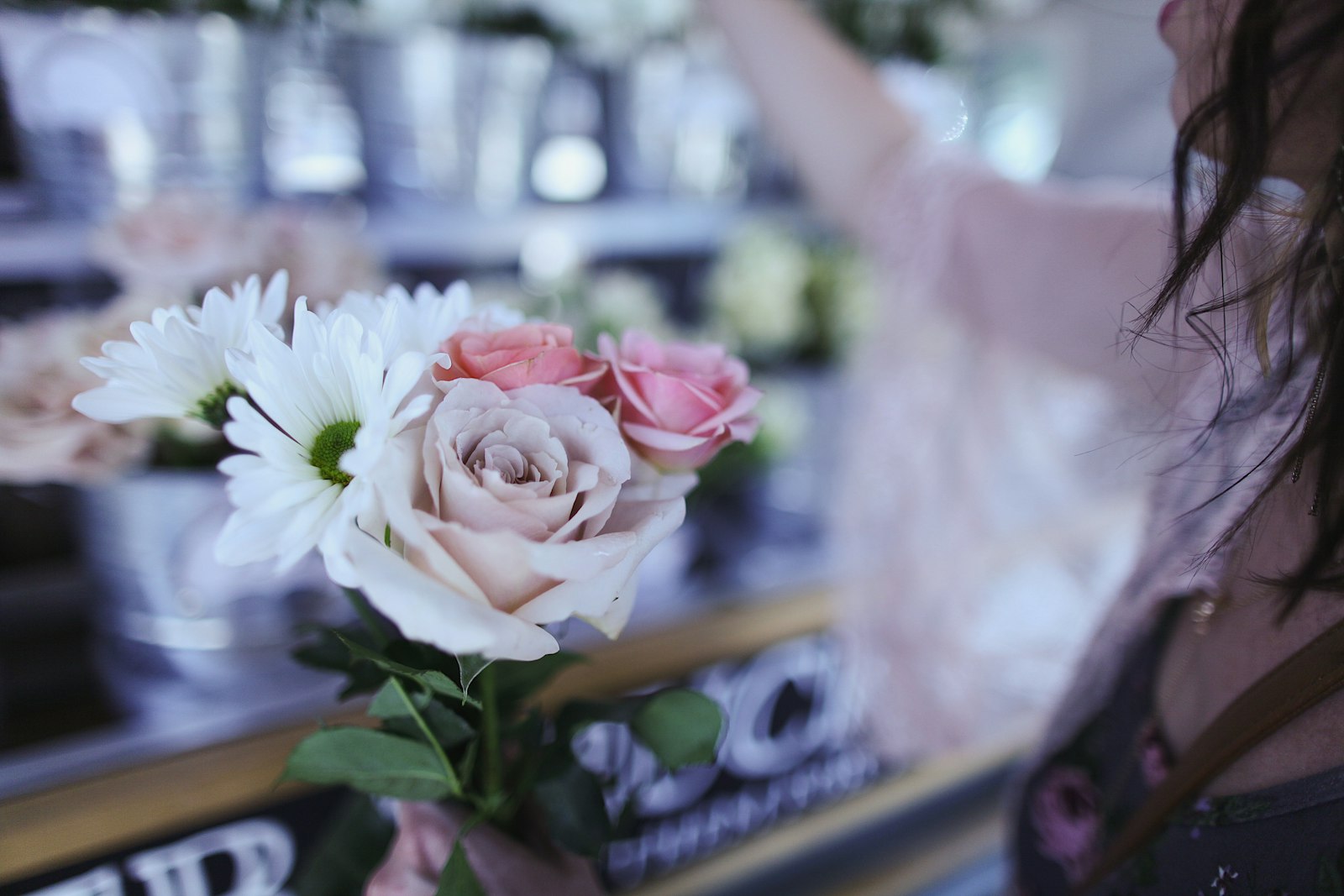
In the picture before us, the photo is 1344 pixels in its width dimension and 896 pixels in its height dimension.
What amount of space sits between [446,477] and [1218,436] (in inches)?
20.5

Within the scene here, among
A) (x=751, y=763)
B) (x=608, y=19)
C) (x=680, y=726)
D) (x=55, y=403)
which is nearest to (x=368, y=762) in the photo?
(x=680, y=726)

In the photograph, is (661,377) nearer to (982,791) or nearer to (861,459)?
(861,459)

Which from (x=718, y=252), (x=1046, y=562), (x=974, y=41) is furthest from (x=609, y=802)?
(x=974, y=41)

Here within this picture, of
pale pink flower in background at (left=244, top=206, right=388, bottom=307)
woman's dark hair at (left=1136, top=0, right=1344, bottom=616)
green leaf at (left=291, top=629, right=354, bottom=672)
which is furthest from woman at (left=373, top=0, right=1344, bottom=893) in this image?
pale pink flower in background at (left=244, top=206, right=388, bottom=307)

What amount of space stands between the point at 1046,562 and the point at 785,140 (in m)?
0.66

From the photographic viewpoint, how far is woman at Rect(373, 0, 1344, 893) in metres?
0.44

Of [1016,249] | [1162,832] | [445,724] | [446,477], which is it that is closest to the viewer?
[446,477]

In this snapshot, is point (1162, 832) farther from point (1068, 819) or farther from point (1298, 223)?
point (1298, 223)

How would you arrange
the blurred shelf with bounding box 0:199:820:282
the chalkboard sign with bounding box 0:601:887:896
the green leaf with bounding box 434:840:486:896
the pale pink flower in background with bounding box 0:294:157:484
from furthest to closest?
the blurred shelf with bounding box 0:199:820:282 → the chalkboard sign with bounding box 0:601:887:896 → the pale pink flower in background with bounding box 0:294:157:484 → the green leaf with bounding box 434:840:486:896

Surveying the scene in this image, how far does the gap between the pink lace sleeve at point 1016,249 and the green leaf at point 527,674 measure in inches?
18.8

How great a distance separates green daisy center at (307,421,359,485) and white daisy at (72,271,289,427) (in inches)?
1.9

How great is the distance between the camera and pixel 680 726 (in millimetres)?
448

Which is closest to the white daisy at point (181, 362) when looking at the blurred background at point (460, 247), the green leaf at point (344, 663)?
the green leaf at point (344, 663)

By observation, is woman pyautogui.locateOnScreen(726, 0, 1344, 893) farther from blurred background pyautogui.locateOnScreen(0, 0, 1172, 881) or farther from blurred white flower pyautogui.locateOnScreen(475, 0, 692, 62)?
blurred white flower pyautogui.locateOnScreen(475, 0, 692, 62)
